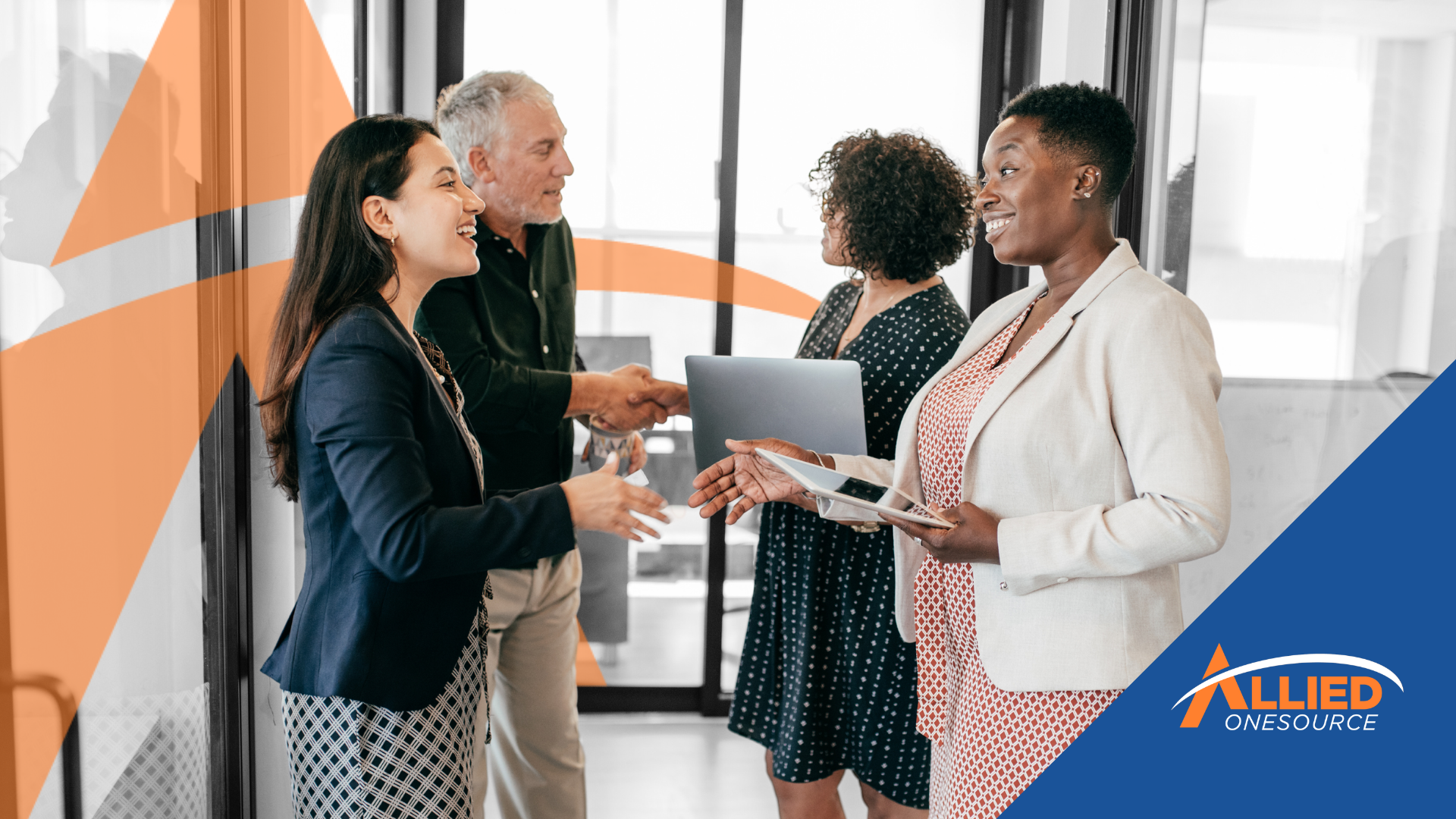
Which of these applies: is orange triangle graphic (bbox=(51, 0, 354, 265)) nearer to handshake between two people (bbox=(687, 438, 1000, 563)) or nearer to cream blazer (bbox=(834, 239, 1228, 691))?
handshake between two people (bbox=(687, 438, 1000, 563))

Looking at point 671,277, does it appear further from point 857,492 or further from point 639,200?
point 857,492

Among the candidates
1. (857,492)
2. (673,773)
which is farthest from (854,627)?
(673,773)

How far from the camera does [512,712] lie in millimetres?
2250

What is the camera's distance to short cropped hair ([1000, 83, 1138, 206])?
1442 millimetres

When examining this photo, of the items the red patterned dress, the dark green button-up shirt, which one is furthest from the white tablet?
the dark green button-up shirt

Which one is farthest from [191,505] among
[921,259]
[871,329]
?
[921,259]

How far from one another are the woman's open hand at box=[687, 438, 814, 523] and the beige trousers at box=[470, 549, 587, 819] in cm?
52

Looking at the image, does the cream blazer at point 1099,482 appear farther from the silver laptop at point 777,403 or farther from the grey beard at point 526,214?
the grey beard at point 526,214

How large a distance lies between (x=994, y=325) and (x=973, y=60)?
92.0 inches

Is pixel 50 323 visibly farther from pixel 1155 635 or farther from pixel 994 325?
pixel 1155 635

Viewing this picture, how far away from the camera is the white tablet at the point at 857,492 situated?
131cm

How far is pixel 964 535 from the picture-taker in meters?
1.36

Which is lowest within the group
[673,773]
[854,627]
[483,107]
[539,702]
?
[673,773]

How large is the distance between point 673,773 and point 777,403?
5.93 ft
